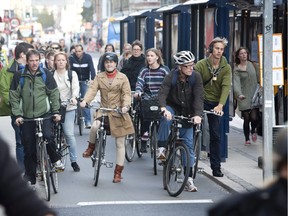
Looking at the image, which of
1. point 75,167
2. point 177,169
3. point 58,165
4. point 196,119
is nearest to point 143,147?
point 75,167

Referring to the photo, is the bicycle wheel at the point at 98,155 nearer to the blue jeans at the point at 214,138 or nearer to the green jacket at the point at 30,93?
the green jacket at the point at 30,93

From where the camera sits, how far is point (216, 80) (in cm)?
1170

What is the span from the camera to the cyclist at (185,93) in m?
10.4

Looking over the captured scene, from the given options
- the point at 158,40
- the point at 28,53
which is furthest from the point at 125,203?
the point at 158,40

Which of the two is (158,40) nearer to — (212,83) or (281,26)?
(281,26)

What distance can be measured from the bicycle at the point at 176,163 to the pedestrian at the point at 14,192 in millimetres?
6613

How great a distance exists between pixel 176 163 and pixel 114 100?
1.38 m

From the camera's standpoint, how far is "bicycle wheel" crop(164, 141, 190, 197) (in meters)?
10.2

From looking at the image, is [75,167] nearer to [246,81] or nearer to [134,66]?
[134,66]

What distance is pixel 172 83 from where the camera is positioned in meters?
10.5

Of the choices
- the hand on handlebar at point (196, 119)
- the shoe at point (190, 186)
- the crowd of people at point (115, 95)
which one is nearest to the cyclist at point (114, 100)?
the crowd of people at point (115, 95)

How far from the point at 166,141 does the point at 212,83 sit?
97 centimetres

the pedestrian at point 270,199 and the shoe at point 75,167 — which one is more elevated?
the pedestrian at point 270,199

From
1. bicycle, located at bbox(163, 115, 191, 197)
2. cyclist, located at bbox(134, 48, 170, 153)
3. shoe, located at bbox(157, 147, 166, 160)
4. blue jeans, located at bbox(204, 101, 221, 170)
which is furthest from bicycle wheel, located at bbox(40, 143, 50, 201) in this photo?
cyclist, located at bbox(134, 48, 170, 153)
